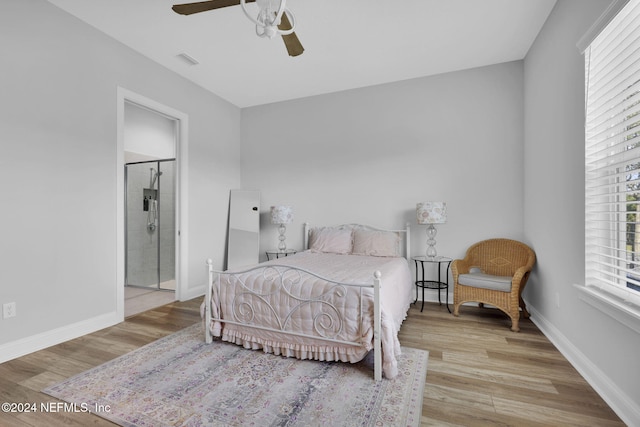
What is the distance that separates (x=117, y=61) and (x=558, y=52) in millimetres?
4064

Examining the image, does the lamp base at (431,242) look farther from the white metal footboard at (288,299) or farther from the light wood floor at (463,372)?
the white metal footboard at (288,299)

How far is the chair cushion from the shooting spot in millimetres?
2949

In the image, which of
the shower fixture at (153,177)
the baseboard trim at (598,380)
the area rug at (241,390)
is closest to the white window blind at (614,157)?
the baseboard trim at (598,380)

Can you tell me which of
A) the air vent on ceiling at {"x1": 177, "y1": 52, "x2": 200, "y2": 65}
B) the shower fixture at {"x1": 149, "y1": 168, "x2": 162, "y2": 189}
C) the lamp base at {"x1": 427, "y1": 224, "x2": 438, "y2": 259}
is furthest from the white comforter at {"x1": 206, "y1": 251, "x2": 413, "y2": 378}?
the shower fixture at {"x1": 149, "y1": 168, "x2": 162, "y2": 189}

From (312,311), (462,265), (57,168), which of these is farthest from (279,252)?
(57,168)

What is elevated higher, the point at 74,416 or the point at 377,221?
the point at 377,221

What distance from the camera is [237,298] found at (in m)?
2.52

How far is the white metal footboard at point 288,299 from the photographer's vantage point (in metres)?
2.10

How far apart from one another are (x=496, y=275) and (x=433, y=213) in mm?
945

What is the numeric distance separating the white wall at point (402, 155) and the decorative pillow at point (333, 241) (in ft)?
1.06

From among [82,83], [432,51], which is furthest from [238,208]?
[432,51]

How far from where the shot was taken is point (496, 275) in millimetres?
3387

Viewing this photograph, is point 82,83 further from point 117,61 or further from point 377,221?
point 377,221

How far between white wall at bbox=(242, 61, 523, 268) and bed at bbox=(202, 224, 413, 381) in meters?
1.34
